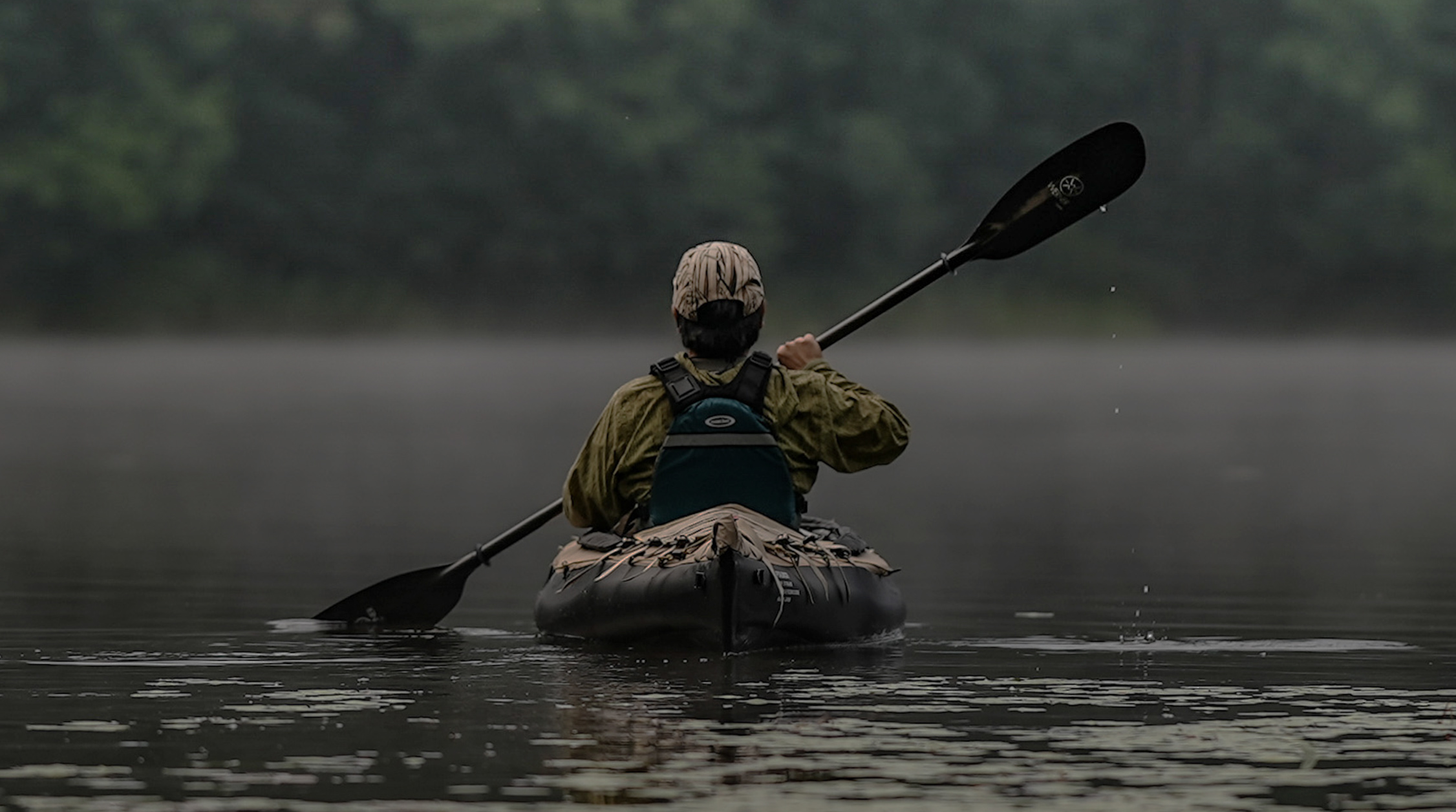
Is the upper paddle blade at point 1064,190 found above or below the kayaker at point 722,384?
above

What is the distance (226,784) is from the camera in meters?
6.03

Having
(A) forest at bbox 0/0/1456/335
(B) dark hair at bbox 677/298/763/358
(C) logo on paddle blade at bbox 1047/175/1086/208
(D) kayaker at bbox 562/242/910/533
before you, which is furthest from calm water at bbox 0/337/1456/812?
(A) forest at bbox 0/0/1456/335

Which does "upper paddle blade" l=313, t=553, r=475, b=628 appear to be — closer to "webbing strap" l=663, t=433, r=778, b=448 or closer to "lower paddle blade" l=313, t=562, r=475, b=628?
"lower paddle blade" l=313, t=562, r=475, b=628

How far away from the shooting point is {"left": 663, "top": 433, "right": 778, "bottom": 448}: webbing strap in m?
9.18

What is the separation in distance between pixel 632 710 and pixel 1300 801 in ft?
7.17

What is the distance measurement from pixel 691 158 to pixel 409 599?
64.1m

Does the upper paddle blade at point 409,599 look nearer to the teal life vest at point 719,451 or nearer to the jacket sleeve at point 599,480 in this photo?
the jacket sleeve at point 599,480

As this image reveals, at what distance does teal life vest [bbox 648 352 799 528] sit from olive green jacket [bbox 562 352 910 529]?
0.18 ft

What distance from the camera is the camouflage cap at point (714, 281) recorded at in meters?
9.27

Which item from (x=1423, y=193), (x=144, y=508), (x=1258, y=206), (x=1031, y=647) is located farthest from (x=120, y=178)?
(x=1031, y=647)

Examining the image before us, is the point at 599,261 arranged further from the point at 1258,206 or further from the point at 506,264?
the point at 1258,206

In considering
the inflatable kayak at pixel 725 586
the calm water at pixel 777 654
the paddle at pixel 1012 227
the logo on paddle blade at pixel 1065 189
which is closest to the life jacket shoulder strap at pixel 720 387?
the inflatable kayak at pixel 725 586

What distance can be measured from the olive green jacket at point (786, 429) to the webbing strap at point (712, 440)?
0.12 metres

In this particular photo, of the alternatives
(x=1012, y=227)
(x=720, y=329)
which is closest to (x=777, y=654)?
(x=720, y=329)
